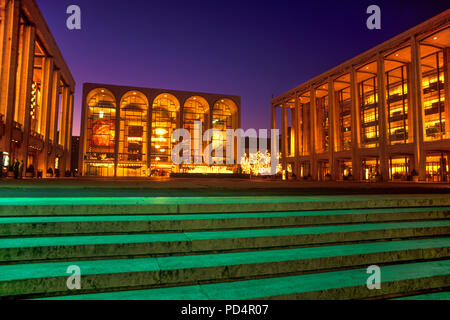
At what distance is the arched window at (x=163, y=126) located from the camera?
57844 millimetres

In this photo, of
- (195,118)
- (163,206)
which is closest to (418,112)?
(163,206)

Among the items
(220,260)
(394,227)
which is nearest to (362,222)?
(394,227)

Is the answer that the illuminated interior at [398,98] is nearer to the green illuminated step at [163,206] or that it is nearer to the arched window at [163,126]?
the green illuminated step at [163,206]

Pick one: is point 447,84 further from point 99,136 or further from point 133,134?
point 99,136

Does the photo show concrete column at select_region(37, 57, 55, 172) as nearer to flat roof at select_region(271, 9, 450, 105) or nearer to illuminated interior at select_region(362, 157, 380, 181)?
flat roof at select_region(271, 9, 450, 105)

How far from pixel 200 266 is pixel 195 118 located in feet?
195

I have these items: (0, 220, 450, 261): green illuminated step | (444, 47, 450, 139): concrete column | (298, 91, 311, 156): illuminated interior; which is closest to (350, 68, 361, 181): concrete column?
(444, 47, 450, 139): concrete column

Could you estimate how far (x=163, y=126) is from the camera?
59281mm

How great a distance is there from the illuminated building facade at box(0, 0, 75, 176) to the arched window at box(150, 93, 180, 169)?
19.1 meters

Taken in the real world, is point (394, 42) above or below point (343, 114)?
above

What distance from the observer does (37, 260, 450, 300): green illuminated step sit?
2.40m

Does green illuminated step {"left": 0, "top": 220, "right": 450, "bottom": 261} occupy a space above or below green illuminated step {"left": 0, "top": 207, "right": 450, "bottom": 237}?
below
